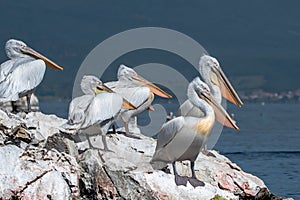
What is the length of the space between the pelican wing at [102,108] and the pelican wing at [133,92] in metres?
1.14

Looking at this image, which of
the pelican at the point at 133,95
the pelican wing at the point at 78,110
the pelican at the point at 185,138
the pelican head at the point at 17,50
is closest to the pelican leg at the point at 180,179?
the pelican at the point at 185,138

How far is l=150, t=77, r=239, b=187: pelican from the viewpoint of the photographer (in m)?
10.8

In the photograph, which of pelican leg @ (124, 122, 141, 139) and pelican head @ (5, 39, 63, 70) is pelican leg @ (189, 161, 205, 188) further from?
pelican head @ (5, 39, 63, 70)

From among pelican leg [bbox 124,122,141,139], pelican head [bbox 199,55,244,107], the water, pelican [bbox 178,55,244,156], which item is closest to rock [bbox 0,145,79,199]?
pelican leg [bbox 124,122,141,139]

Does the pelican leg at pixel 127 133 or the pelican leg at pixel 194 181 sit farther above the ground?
the pelican leg at pixel 127 133

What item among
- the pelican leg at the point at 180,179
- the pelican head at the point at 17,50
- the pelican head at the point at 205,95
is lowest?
the pelican leg at the point at 180,179

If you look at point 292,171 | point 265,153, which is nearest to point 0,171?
point 292,171

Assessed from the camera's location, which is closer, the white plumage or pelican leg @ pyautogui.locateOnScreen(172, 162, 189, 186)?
pelican leg @ pyautogui.locateOnScreen(172, 162, 189, 186)

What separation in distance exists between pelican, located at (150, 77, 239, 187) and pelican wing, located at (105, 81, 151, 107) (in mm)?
2160

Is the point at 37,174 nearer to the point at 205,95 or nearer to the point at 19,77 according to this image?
the point at 205,95

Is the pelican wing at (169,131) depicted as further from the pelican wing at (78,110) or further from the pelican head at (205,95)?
the pelican wing at (78,110)

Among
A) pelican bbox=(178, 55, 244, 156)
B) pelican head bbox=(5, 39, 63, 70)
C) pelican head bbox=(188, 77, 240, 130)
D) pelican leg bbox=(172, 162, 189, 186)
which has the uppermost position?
pelican bbox=(178, 55, 244, 156)

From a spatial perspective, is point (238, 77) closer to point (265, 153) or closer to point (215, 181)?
point (265, 153)

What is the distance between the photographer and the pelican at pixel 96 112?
450 inches
